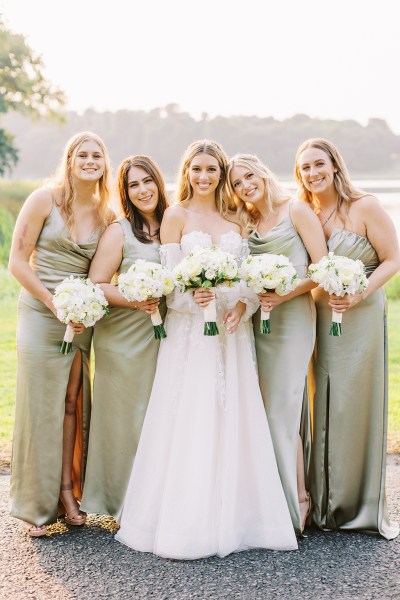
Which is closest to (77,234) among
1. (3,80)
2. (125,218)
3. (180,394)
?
(125,218)

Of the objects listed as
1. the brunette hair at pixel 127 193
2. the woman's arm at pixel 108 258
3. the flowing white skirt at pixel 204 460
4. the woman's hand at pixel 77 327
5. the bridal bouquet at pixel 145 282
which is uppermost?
the brunette hair at pixel 127 193

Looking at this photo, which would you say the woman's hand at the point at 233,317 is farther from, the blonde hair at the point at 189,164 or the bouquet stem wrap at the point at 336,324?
the blonde hair at the point at 189,164

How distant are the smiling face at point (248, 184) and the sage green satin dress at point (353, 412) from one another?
0.64 m

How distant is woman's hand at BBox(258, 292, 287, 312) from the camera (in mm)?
4730

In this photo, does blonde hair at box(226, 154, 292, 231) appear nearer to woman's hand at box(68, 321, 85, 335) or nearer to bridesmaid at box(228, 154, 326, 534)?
bridesmaid at box(228, 154, 326, 534)

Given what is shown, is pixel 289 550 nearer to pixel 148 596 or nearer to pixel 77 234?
pixel 148 596

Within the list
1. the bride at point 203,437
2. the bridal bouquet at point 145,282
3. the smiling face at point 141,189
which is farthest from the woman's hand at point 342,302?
the smiling face at point 141,189

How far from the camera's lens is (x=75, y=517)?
5070 mm

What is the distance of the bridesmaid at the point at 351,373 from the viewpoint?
499 cm

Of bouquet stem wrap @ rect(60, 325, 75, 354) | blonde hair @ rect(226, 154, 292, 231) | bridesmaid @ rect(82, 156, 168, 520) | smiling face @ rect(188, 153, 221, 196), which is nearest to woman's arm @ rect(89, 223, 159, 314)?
bridesmaid @ rect(82, 156, 168, 520)

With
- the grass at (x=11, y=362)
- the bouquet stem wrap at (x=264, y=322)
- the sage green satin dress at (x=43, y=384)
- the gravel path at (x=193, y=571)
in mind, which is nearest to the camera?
the gravel path at (x=193, y=571)

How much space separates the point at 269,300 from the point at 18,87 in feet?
57.7

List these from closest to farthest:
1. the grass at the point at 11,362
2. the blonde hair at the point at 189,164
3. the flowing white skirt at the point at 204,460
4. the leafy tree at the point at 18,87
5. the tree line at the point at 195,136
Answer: the flowing white skirt at the point at 204,460, the blonde hair at the point at 189,164, the grass at the point at 11,362, the tree line at the point at 195,136, the leafy tree at the point at 18,87

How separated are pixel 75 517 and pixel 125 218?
2273mm
